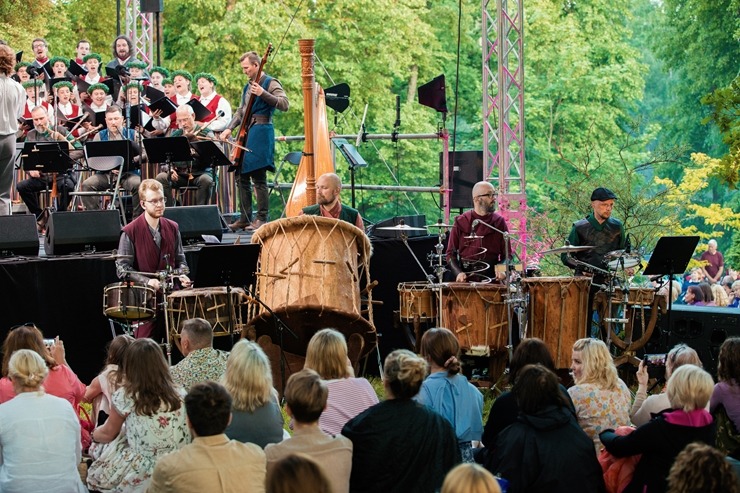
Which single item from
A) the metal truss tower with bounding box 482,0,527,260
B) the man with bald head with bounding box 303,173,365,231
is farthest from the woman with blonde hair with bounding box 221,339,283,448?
the metal truss tower with bounding box 482,0,527,260

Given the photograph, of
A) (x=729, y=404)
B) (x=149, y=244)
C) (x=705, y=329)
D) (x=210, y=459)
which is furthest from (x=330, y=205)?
(x=210, y=459)

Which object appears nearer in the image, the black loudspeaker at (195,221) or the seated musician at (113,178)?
the black loudspeaker at (195,221)

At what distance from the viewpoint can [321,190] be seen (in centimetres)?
1162

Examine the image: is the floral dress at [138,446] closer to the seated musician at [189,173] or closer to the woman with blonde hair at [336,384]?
the woman with blonde hair at [336,384]

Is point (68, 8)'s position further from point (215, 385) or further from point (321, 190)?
point (215, 385)

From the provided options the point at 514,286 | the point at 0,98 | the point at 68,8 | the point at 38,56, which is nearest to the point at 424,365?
the point at 514,286

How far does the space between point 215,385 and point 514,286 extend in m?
5.93

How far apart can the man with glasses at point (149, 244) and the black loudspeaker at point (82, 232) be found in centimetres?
137

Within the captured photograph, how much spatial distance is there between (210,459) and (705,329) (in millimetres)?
7412

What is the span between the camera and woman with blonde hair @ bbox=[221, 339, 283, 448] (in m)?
7.01

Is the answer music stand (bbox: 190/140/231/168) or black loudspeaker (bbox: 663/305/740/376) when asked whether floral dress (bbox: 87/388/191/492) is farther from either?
music stand (bbox: 190/140/231/168)

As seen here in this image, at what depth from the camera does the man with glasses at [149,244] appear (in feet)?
37.0

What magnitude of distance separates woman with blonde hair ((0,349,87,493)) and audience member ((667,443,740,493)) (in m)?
3.49

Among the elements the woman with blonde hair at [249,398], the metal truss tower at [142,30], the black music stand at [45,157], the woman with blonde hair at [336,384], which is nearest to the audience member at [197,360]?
the woman with blonde hair at [336,384]
